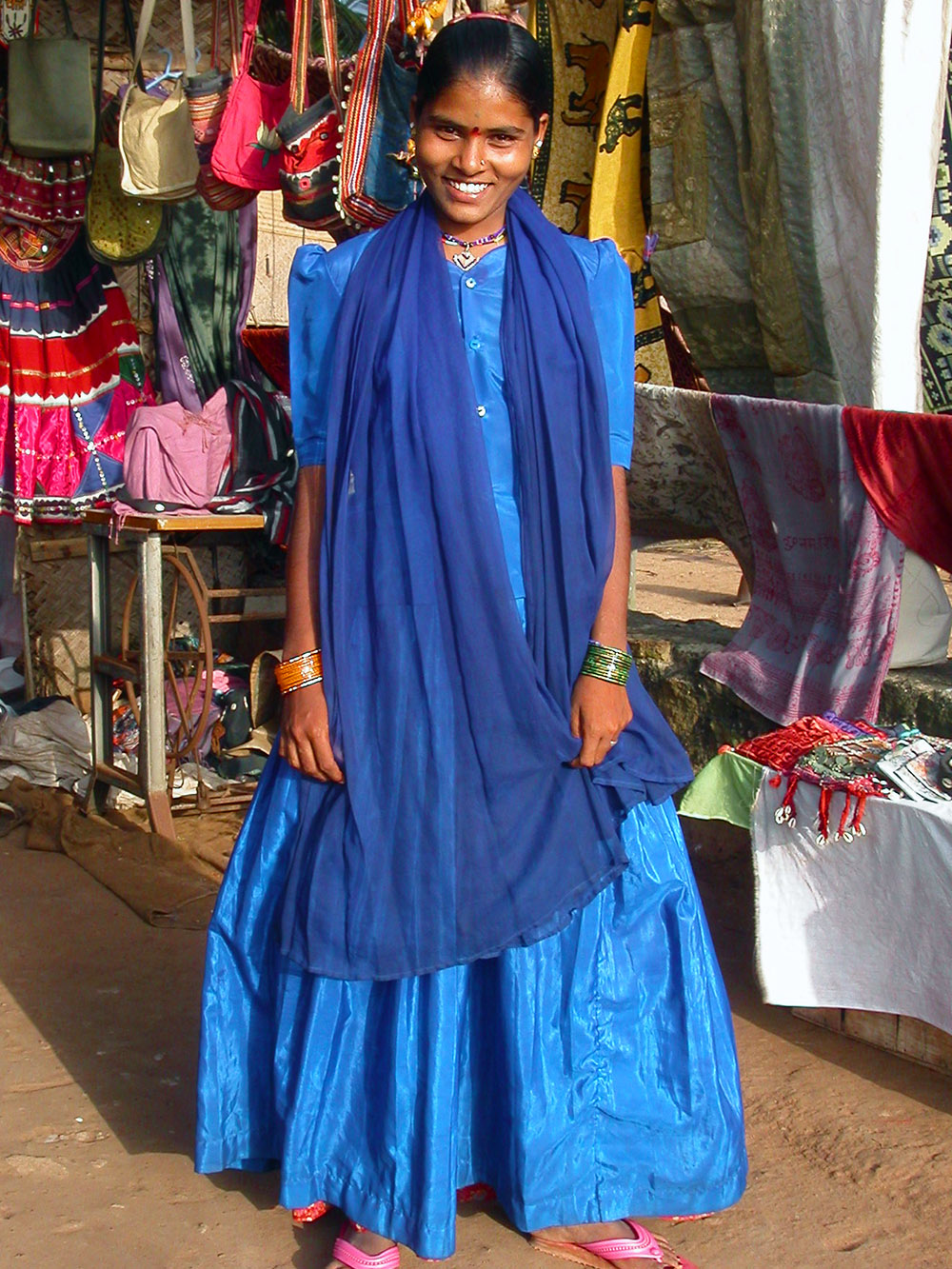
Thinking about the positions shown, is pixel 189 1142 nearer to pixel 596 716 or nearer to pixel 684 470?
pixel 596 716

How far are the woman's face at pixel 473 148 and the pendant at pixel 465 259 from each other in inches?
1.2

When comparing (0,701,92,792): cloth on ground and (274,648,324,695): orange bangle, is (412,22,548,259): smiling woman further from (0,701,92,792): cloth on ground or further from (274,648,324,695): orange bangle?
(0,701,92,792): cloth on ground

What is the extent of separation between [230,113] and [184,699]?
2346 mm

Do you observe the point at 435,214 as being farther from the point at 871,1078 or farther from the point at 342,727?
the point at 871,1078

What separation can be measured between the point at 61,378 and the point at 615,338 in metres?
3.83

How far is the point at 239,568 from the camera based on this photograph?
6031 millimetres

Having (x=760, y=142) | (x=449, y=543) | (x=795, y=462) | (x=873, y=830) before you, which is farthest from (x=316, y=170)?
(x=873, y=830)

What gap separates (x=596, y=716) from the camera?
1965mm

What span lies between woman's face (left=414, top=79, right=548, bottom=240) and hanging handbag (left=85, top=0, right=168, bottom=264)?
3.09 metres

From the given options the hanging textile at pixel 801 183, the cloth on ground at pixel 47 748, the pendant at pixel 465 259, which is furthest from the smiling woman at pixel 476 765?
the cloth on ground at pixel 47 748

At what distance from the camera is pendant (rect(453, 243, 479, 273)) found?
79.1 inches

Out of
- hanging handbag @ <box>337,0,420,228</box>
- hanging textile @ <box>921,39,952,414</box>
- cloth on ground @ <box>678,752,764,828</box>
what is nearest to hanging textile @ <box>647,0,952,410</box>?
hanging textile @ <box>921,39,952,414</box>

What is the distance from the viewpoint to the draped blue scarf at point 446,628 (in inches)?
74.9

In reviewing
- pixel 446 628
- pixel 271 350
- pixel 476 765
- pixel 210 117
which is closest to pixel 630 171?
pixel 210 117
